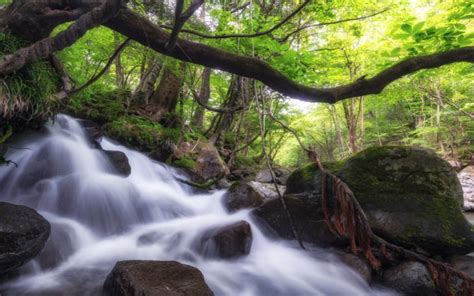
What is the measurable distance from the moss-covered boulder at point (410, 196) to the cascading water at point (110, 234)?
1.12m

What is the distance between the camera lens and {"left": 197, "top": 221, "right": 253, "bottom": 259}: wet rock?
15.3 feet

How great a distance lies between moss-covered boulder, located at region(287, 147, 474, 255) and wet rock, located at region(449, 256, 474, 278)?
0.10m

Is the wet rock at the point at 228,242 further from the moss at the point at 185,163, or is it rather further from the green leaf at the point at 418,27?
the moss at the point at 185,163

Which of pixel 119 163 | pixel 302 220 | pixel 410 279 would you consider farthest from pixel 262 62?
pixel 119 163

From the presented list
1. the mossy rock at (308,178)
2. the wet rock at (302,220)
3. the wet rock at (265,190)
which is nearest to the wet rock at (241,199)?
the wet rock at (302,220)

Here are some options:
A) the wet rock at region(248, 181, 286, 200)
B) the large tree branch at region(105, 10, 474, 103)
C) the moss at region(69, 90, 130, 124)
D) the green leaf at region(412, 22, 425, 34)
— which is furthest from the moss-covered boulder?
the moss at region(69, 90, 130, 124)

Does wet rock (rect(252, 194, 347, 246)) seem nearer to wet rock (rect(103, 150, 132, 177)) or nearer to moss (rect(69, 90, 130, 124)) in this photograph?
wet rock (rect(103, 150, 132, 177))

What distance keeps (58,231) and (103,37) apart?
15.5 ft

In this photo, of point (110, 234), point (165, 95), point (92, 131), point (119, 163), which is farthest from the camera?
point (165, 95)

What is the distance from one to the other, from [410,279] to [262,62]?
3459mm

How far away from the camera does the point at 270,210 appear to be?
5.77 m

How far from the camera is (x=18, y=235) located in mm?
3080

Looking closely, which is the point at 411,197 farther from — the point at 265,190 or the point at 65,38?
the point at 65,38

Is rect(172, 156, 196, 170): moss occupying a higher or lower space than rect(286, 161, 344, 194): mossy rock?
lower
